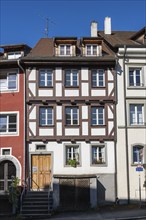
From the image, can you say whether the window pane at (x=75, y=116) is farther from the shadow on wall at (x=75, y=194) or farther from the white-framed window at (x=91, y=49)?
the white-framed window at (x=91, y=49)

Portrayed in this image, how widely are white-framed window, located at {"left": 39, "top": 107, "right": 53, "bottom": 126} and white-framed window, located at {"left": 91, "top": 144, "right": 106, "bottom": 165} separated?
3401 mm

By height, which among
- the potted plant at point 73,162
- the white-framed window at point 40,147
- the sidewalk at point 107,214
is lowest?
the sidewalk at point 107,214

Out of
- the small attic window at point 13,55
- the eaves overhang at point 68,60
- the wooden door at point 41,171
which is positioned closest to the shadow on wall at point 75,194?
the wooden door at point 41,171

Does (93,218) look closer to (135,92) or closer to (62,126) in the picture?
(62,126)

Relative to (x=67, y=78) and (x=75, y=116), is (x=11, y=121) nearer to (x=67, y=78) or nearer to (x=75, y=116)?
(x=75, y=116)

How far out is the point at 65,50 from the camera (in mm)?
27734

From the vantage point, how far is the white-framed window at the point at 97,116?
26953 mm

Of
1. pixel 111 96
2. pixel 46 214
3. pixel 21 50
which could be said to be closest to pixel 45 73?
pixel 21 50

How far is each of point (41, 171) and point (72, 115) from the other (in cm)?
430

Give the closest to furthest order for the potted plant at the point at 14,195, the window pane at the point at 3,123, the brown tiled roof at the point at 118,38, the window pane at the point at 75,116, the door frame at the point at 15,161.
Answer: the potted plant at the point at 14,195 → the door frame at the point at 15,161 → the window pane at the point at 75,116 → the window pane at the point at 3,123 → the brown tiled roof at the point at 118,38

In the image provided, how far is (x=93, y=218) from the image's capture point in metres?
21.9

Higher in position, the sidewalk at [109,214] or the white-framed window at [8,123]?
the white-framed window at [8,123]

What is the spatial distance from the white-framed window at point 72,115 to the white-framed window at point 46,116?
3.57 feet

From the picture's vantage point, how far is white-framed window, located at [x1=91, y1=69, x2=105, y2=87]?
89.3 ft
